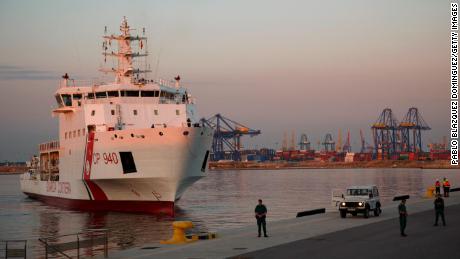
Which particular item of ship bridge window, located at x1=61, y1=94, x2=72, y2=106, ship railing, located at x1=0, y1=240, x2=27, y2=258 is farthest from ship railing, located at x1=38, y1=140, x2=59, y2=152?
ship railing, located at x1=0, y1=240, x2=27, y2=258

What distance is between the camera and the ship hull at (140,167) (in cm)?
4062

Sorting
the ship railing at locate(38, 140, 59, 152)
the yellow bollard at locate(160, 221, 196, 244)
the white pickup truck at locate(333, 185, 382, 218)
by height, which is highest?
the ship railing at locate(38, 140, 59, 152)

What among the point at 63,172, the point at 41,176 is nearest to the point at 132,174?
the point at 63,172

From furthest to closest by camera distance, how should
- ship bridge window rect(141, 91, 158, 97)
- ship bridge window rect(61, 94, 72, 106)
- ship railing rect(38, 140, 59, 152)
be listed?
ship railing rect(38, 140, 59, 152) → ship bridge window rect(61, 94, 72, 106) → ship bridge window rect(141, 91, 158, 97)

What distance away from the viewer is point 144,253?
22.1 metres

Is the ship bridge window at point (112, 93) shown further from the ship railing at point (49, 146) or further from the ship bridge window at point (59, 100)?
the ship railing at point (49, 146)

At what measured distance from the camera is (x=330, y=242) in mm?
23359

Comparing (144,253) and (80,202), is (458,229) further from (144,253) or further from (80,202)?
(80,202)

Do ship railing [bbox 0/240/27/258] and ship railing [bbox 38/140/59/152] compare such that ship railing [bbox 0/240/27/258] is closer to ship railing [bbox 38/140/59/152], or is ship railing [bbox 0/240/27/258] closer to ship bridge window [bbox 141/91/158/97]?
ship bridge window [bbox 141/91/158/97]

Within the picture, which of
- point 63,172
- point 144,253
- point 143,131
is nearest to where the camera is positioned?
point 144,253

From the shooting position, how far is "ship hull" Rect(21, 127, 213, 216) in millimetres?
40625

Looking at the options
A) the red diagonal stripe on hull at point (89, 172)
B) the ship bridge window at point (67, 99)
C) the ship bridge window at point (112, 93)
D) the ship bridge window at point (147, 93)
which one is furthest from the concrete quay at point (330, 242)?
the ship bridge window at point (67, 99)

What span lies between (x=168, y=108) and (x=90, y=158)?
694 cm

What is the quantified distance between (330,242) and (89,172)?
A: 78.9 feet
